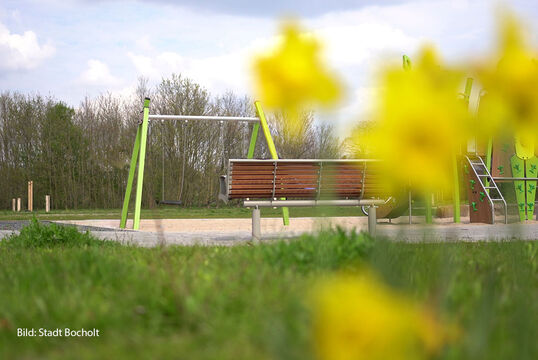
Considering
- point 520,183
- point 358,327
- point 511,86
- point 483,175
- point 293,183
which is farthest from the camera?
point 520,183

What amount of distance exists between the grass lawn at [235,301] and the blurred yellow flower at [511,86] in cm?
46

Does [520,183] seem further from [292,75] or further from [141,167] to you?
[292,75]

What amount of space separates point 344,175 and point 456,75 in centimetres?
561

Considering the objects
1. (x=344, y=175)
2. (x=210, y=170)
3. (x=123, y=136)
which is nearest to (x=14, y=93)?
(x=123, y=136)

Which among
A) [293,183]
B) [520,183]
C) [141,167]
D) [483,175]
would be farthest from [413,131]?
[520,183]

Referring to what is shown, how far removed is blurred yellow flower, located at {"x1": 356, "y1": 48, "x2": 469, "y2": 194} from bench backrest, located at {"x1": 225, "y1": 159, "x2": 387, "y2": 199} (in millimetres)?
5444

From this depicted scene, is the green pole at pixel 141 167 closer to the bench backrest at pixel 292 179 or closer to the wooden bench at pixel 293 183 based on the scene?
the wooden bench at pixel 293 183

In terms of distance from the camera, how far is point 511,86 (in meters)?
1.22

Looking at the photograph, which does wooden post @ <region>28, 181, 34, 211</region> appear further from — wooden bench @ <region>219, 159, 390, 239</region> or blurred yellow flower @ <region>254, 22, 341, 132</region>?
blurred yellow flower @ <region>254, 22, 341, 132</region>

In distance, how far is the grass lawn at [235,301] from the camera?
1630 mm

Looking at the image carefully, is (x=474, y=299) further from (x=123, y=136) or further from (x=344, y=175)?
(x=123, y=136)

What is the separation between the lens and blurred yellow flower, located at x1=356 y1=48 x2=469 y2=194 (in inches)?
42.1

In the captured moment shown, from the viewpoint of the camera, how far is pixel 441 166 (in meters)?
1.08

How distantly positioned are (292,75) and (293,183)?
5543 mm
